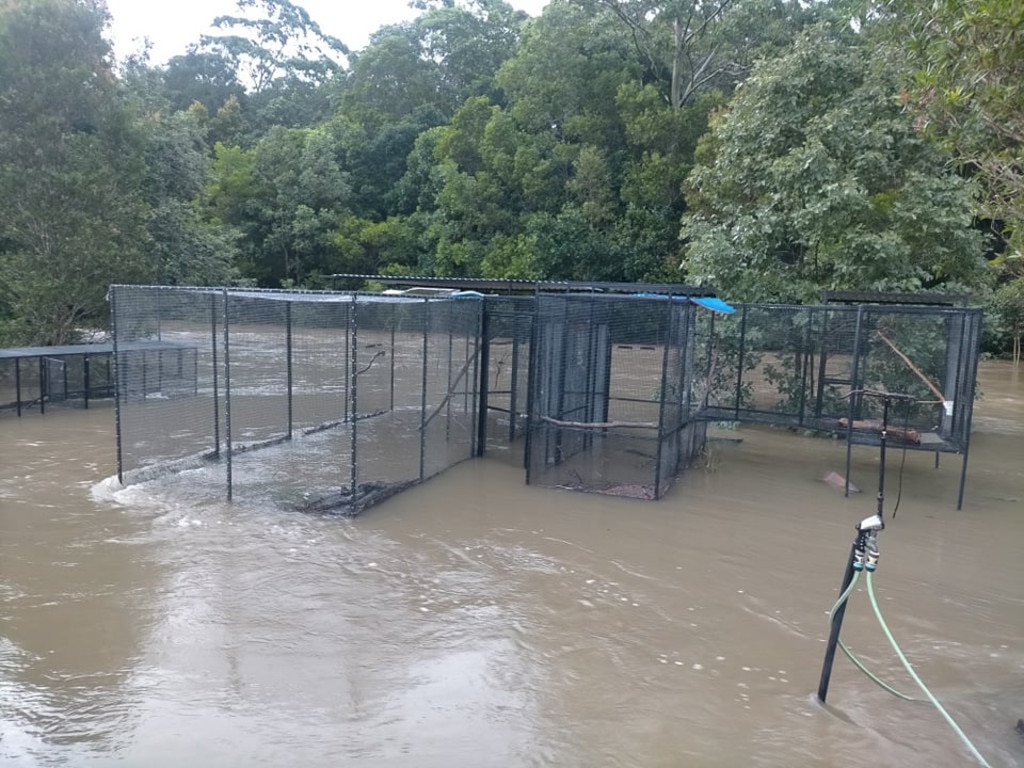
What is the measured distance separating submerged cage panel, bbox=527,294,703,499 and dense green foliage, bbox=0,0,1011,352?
3.12m

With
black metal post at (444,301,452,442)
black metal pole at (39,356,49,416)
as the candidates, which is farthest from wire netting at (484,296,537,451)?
black metal pole at (39,356,49,416)

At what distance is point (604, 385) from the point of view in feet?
33.1

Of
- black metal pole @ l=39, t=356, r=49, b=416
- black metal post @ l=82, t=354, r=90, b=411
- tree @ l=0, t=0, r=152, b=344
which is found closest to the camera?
black metal pole @ l=39, t=356, r=49, b=416

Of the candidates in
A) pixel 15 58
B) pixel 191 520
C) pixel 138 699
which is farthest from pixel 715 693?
pixel 15 58

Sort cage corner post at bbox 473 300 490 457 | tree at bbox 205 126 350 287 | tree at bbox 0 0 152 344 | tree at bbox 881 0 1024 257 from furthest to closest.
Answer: tree at bbox 205 126 350 287, tree at bbox 0 0 152 344, cage corner post at bbox 473 300 490 457, tree at bbox 881 0 1024 257

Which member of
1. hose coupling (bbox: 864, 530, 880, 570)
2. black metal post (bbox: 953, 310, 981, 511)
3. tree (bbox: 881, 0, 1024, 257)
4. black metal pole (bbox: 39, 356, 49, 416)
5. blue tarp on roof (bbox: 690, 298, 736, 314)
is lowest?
black metal pole (bbox: 39, 356, 49, 416)

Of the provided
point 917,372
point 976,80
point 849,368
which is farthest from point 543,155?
point 976,80

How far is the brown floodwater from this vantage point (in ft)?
13.8

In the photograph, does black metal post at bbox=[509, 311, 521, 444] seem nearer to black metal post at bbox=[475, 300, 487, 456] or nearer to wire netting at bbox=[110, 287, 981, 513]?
wire netting at bbox=[110, 287, 981, 513]

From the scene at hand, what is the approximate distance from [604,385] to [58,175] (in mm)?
10687

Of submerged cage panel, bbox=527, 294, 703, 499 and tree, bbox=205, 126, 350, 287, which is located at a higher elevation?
tree, bbox=205, 126, 350, 287

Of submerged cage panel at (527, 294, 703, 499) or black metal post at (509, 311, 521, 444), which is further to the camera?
black metal post at (509, 311, 521, 444)

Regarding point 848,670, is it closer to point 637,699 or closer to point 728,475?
point 637,699

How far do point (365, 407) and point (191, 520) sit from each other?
13.4 feet
